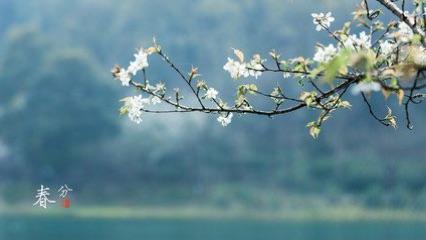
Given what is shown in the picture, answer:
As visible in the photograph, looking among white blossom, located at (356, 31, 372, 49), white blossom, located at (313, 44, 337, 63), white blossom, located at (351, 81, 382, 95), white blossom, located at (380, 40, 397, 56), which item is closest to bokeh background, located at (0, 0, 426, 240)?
white blossom, located at (380, 40, 397, 56)

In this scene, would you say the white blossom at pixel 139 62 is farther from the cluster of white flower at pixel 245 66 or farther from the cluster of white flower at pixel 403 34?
the cluster of white flower at pixel 403 34

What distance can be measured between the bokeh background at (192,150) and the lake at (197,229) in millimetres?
3602

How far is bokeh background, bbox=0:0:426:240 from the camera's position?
5338 cm

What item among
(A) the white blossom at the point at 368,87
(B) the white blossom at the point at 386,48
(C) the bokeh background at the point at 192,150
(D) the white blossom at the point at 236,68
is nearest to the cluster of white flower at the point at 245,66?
(D) the white blossom at the point at 236,68

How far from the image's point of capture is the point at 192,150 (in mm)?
58406

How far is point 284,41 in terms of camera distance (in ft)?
208

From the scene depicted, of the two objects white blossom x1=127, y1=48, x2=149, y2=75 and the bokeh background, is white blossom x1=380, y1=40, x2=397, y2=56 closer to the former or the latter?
white blossom x1=127, y1=48, x2=149, y2=75

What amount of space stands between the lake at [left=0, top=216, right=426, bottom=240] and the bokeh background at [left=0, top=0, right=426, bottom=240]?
11.8 ft

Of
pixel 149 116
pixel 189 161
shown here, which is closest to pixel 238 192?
pixel 189 161

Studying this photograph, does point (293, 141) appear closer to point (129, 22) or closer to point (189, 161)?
point (189, 161)

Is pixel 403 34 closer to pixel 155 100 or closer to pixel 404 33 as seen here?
pixel 404 33

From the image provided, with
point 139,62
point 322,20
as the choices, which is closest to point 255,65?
point 322,20

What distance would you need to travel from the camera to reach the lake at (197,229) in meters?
33.6

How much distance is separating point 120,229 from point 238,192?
59.1 feet
